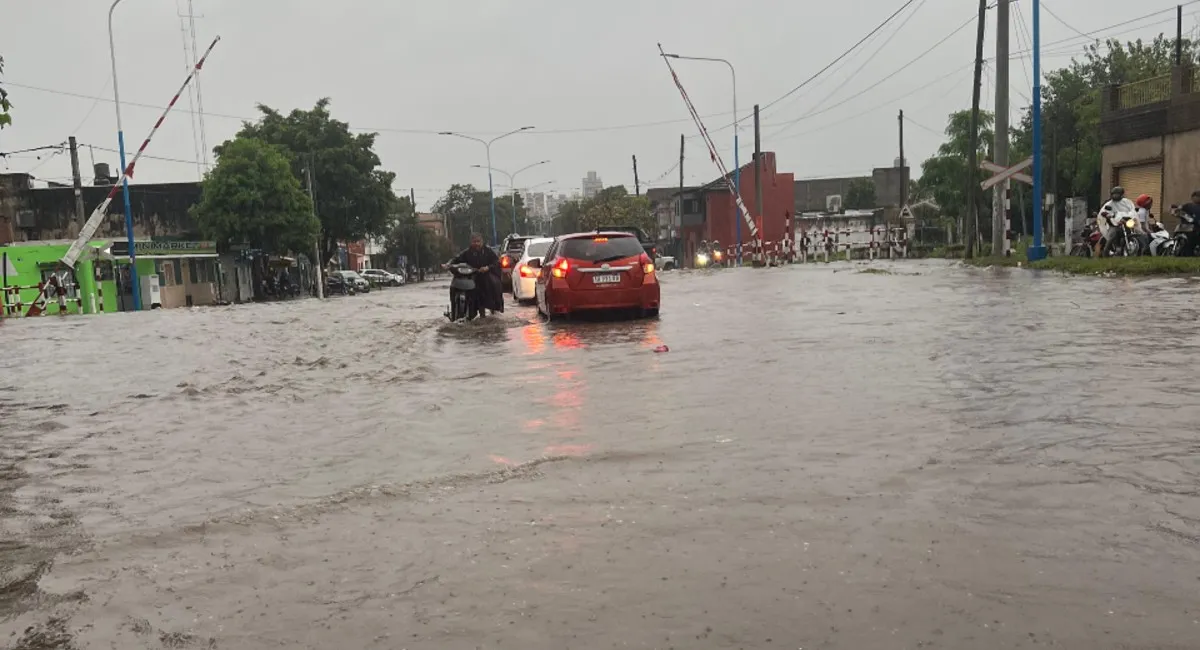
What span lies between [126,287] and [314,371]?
39.6 meters

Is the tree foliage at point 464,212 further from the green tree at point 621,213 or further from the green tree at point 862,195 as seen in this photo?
the green tree at point 862,195

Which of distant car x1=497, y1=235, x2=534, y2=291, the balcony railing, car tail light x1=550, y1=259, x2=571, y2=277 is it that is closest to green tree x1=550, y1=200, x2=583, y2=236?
the balcony railing

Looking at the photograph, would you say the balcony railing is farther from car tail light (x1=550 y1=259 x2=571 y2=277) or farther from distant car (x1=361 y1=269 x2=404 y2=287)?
distant car (x1=361 y1=269 x2=404 y2=287)

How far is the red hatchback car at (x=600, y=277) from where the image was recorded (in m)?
13.9

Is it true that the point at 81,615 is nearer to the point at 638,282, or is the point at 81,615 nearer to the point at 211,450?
the point at 211,450

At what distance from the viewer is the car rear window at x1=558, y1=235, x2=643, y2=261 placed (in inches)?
554

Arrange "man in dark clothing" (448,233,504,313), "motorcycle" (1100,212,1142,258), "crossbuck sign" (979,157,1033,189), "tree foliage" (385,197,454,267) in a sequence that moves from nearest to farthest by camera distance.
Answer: "man in dark clothing" (448,233,504,313), "motorcycle" (1100,212,1142,258), "crossbuck sign" (979,157,1033,189), "tree foliage" (385,197,454,267)

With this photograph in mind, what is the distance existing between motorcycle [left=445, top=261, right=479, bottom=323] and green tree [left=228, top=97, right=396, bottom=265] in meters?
45.3

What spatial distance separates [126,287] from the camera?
44.5m

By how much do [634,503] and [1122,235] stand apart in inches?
786

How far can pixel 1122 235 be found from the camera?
67.8 feet

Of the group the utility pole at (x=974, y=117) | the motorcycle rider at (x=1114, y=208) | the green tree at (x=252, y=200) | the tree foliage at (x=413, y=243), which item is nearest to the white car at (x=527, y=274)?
the motorcycle rider at (x=1114, y=208)

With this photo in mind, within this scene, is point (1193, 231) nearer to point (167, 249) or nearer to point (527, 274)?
point (527, 274)

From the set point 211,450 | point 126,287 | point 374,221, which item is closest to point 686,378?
point 211,450
